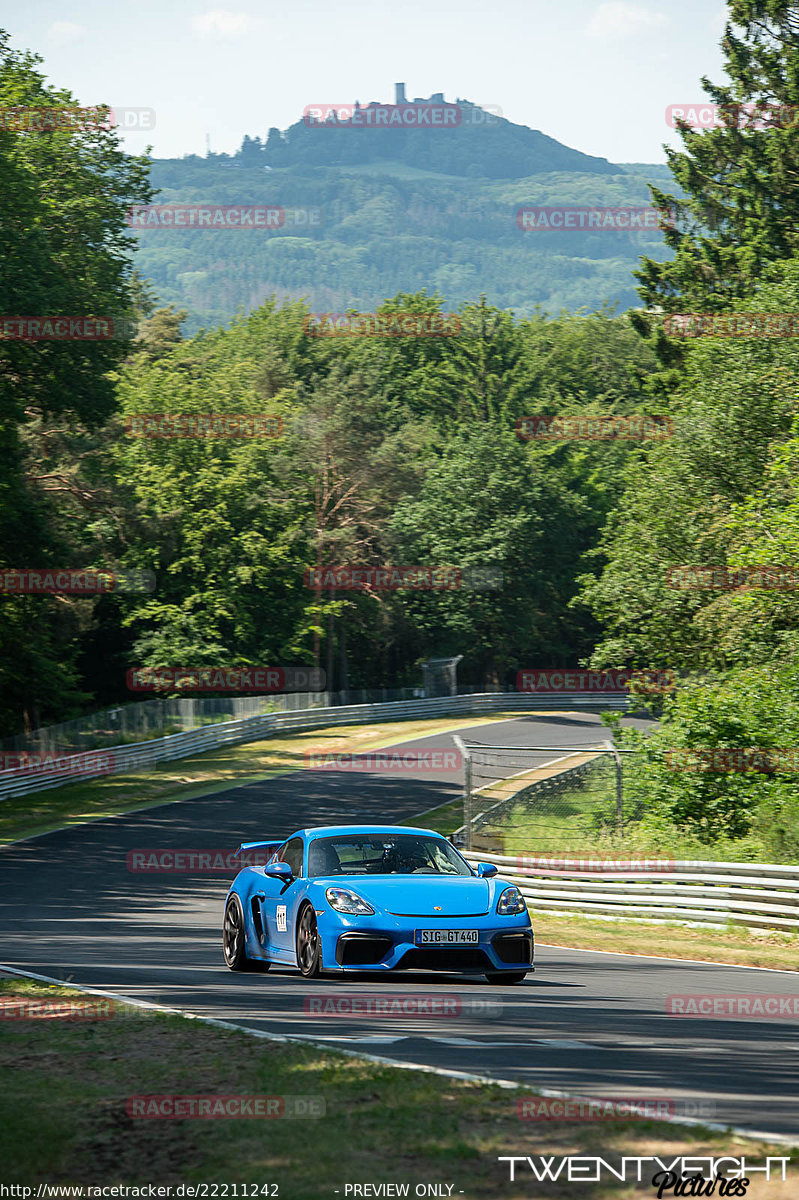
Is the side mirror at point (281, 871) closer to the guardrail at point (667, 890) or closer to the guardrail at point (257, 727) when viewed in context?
the guardrail at point (667, 890)

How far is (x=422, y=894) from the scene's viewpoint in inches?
451

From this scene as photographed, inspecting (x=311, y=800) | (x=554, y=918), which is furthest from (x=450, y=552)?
(x=554, y=918)

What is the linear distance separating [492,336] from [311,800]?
52.0m

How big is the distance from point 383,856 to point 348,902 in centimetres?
115

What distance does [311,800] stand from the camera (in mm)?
41281

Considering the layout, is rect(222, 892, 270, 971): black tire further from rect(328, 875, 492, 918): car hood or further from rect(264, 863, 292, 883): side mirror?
rect(328, 875, 492, 918): car hood

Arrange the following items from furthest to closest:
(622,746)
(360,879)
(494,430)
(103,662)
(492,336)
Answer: (492,336), (494,430), (103,662), (622,746), (360,879)

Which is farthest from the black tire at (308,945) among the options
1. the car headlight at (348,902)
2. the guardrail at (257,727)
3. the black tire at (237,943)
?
the guardrail at (257,727)

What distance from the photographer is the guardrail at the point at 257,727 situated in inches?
1698

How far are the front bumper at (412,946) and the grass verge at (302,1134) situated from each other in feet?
11.4

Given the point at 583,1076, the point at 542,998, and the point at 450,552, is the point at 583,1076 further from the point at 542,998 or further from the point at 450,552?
the point at 450,552

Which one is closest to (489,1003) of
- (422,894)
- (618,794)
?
(422,894)

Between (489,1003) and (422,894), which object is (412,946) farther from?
(489,1003)

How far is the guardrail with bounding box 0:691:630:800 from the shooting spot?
4312 cm
